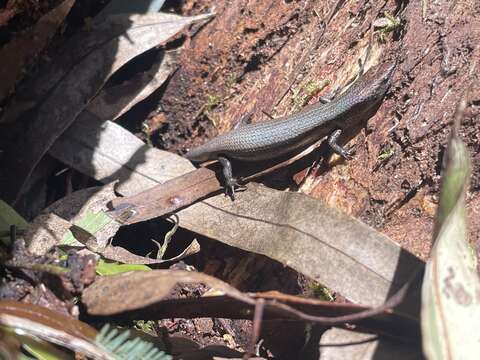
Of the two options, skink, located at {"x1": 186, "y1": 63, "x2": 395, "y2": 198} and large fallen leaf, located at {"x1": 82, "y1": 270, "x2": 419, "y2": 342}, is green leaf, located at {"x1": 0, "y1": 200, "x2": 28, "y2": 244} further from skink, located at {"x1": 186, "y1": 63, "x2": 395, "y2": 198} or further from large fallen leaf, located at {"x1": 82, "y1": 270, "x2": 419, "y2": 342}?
skink, located at {"x1": 186, "y1": 63, "x2": 395, "y2": 198}

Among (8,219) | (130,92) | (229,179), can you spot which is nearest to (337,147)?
(229,179)

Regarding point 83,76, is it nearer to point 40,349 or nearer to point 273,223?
point 273,223

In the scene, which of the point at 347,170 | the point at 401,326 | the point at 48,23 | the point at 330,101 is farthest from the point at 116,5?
the point at 401,326

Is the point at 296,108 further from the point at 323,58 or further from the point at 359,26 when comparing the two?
the point at 359,26

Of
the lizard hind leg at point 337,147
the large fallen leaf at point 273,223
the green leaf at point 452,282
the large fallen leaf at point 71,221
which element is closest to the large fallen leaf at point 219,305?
the large fallen leaf at point 273,223

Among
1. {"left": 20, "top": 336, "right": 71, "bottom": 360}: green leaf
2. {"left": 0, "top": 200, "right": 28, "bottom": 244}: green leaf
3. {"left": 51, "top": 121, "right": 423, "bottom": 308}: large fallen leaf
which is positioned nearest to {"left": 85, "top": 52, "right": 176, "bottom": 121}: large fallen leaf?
{"left": 51, "top": 121, "right": 423, "bottom": 308}: large fallen leaf

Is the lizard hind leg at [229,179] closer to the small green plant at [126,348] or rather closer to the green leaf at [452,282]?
the small green plant at [126,348]
